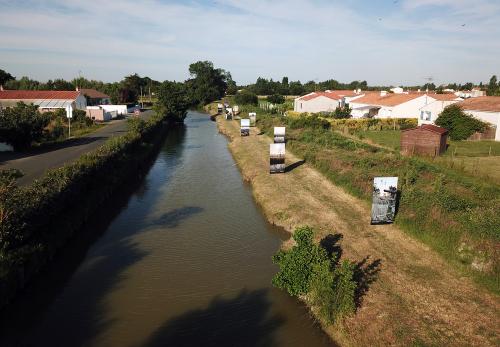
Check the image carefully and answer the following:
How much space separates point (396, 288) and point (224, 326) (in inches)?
205

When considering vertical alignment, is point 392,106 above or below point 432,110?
above

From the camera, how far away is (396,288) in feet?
38.1

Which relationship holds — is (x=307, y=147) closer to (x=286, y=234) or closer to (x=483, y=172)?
(x=483, y=172)

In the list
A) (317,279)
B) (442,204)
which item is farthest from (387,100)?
(317,279)

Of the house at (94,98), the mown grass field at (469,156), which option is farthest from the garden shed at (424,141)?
A: the house at (94,98)

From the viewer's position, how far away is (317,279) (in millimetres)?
10742

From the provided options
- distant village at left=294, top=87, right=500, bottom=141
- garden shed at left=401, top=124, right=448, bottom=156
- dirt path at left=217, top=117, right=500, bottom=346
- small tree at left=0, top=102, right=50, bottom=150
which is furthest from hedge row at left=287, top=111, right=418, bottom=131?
small tree at left=0, top=102, right=50, bottom=150

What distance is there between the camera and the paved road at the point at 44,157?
858 inches

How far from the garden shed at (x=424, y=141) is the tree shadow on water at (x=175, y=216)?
54.7 feet

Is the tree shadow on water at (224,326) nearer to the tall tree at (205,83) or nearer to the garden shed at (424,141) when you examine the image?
the garden shed at (424,141)

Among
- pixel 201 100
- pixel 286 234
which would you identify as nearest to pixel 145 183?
pixel 286 234

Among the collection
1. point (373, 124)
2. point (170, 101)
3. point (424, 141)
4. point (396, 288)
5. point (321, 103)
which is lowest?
point (396, 288)

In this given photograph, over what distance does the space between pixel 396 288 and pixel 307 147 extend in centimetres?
2141

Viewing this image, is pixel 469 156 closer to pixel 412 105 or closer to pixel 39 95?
pixel 412 105
